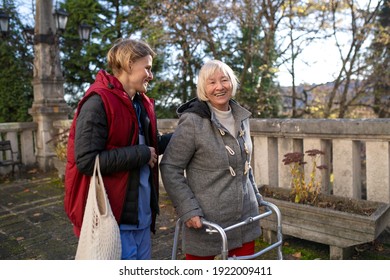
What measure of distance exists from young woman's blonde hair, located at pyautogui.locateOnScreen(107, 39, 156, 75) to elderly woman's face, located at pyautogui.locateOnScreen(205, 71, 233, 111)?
0.37 metres

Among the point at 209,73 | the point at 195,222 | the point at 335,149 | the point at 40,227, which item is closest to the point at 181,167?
the point at 195,222

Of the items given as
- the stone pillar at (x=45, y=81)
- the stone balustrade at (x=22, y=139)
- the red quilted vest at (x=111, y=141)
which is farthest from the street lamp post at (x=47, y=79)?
the red quilted vest at (x=111, y=141)

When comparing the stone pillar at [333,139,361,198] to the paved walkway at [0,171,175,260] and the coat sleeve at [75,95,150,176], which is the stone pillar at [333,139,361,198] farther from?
the coat sleeve at [75,95,150,176]

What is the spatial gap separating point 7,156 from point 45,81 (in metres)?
1.72

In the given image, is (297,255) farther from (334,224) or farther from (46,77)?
(46,77)

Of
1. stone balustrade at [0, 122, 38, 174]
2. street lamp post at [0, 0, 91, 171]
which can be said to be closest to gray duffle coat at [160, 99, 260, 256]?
street lamp post at [0, 0, 91, 171]

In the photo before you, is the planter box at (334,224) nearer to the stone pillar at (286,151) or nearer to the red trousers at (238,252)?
the stone pillar at (286,151)

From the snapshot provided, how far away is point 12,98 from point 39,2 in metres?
4.46

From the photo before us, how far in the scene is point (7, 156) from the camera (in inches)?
294

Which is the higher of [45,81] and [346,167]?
A: [45,81]

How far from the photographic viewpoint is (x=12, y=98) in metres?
10.9

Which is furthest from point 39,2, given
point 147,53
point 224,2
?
point 147,53

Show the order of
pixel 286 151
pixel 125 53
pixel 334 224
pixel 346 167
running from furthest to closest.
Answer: pixel 286 151, pixel 346 167, pixel 334 224, pixel 125 53
